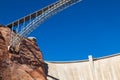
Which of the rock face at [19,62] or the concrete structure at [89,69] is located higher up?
the concrete structure at [89,69]

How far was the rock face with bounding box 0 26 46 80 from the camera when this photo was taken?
36406mm

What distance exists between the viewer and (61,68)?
55406 mm

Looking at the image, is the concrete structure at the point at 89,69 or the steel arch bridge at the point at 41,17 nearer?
the steel arch bridge at the point at 41,17

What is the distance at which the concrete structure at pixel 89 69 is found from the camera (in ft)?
176

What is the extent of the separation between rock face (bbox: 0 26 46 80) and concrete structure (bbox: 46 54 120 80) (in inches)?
407

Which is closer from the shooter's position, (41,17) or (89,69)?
(41,17)

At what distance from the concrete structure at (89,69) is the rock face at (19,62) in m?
10.3

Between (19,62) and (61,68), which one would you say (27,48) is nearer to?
(19,62)

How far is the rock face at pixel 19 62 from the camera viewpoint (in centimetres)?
3641

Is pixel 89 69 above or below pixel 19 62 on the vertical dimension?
above

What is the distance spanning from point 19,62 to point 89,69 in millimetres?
20439

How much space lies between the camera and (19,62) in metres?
38.9

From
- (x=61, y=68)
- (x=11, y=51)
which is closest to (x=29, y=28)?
(x=11, y=51)

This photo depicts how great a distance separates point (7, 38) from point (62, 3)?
355 inches
